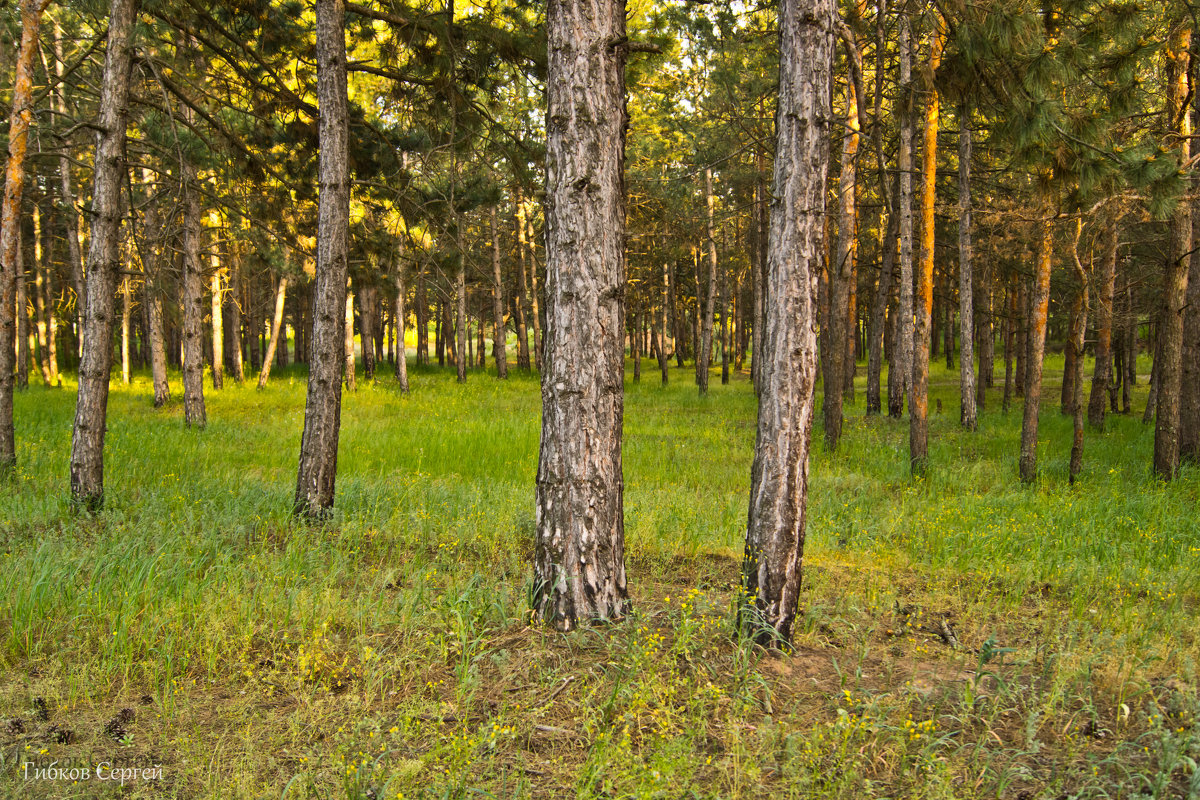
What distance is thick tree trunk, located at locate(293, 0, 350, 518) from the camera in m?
6.59

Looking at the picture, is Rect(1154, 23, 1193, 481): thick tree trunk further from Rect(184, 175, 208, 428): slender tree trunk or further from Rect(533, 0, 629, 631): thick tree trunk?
Rect(184, 175, 208, 428): slender tree trunk

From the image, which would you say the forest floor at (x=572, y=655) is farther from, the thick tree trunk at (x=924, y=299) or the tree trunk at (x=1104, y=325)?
the tree trunk at (x=1104, y=325)

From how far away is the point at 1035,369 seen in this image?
30.0 feet

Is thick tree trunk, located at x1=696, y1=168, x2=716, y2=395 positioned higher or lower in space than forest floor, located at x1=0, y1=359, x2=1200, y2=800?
higher

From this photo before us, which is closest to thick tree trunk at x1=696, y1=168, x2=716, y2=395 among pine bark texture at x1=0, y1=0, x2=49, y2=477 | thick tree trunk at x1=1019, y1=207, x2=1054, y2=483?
thick tree trunk at x1=1019, y1=207, x2=1054, y2=483

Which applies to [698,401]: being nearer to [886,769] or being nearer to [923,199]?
[923,199]

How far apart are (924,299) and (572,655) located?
387 inches

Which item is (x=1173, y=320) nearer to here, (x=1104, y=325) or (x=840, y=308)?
(x=1104, y=325)

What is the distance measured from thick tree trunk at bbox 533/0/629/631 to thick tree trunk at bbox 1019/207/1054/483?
7.51 meters

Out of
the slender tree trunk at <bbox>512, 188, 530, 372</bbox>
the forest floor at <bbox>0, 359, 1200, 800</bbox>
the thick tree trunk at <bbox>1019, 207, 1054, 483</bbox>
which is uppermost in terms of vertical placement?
the slender tree trunk at <bbox>512, 188, 530, 372</bbox>

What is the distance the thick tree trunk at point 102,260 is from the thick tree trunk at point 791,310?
6440mm

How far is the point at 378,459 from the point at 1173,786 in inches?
390

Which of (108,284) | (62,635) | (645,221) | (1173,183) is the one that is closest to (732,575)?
(62,635)

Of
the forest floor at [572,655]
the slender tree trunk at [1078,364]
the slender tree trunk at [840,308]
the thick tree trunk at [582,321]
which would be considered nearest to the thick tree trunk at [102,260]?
the forest floor at [572,655]
